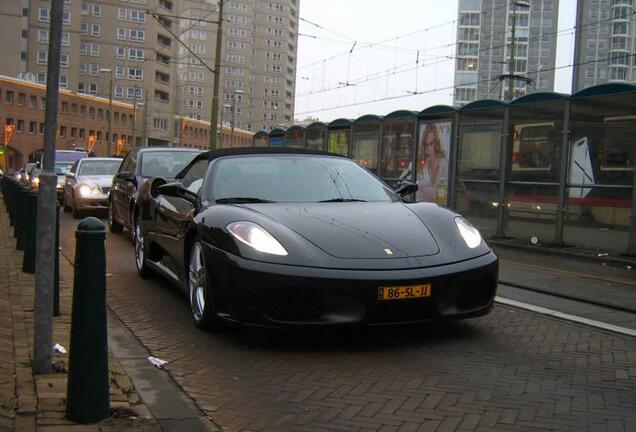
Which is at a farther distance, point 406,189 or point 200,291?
point 406,189

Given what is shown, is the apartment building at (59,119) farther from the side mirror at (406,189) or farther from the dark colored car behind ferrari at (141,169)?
the side mirror at (406,189)

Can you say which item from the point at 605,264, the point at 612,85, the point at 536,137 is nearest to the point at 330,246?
the point at 605,264

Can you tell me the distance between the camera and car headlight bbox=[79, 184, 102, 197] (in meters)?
14.6

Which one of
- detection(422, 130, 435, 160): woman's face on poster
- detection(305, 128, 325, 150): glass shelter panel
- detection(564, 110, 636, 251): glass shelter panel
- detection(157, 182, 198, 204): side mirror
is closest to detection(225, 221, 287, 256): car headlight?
detection(157, 182, 198, 204): side mirror

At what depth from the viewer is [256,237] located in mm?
4422

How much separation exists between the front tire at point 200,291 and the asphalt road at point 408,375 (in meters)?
0.11

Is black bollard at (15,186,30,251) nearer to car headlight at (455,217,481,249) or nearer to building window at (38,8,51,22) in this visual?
car headlight at (455,217,481,249)

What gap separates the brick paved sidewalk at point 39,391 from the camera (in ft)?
10.1

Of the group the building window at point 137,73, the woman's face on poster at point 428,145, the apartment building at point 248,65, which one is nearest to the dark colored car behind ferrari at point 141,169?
the woman's face on poster at point 428,145

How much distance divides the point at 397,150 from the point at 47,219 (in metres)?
13.7

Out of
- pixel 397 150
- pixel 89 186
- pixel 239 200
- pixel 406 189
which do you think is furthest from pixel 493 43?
pixel 239 200

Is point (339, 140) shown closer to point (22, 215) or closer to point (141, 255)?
point (22, 215)

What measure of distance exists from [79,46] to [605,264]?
9302 centimetres

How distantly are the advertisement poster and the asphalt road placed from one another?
9.69 metres
